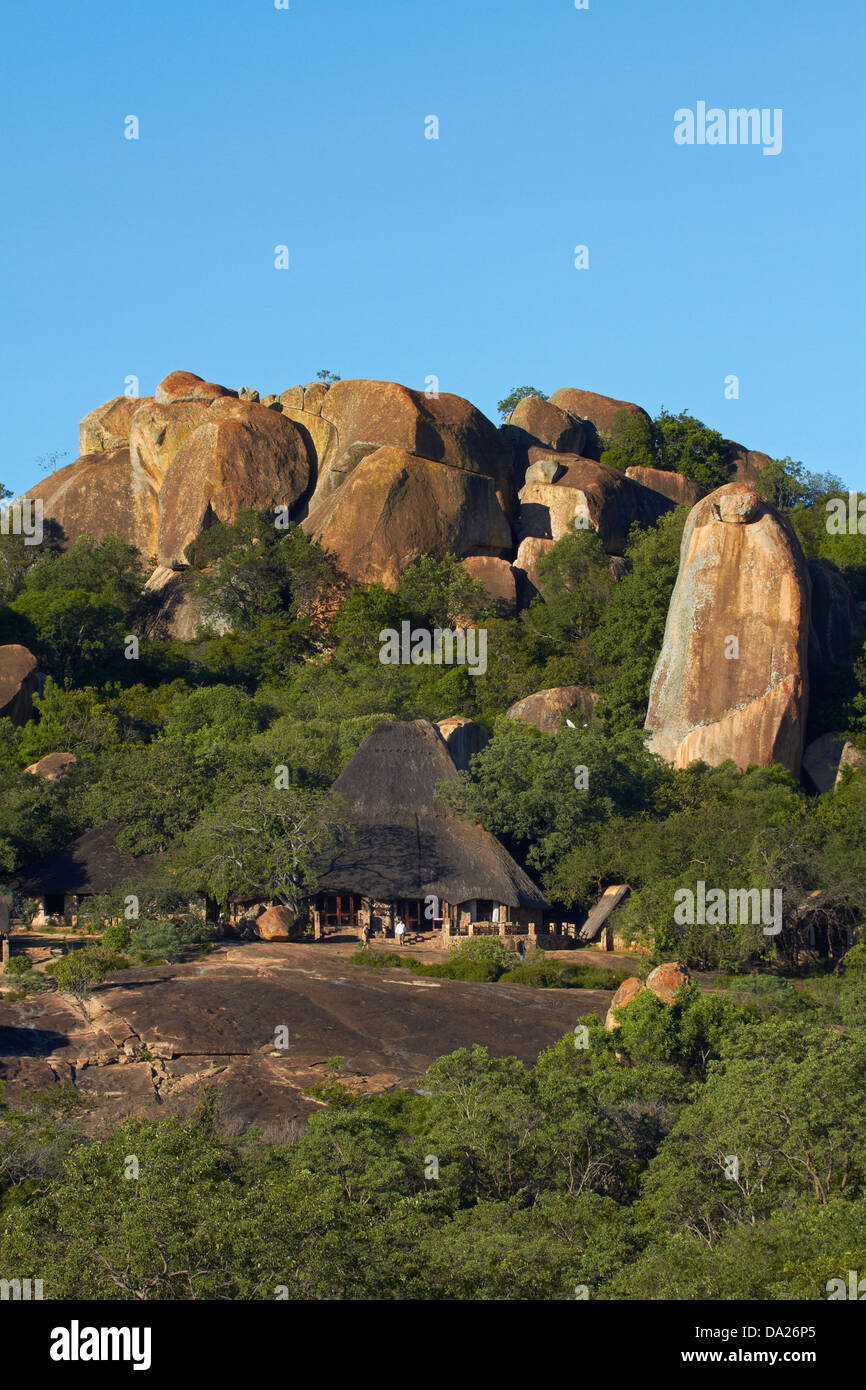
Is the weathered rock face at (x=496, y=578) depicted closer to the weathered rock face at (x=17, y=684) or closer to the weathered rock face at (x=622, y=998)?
the weathered rock face at (x=17, y=684)

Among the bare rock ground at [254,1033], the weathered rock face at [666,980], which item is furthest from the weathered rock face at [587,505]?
the weathered rock face at [666,980]

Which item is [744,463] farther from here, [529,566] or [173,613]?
[173,613]

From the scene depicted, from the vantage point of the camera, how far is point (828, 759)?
38500 mm

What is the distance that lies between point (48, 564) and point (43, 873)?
21914mm

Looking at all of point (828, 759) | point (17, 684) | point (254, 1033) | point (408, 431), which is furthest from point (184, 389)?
point (254, 1033)

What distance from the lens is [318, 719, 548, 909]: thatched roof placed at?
29969 mm

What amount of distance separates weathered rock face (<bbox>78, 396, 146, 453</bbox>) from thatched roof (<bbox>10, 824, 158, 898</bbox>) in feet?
105

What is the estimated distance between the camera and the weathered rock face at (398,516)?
49406mm

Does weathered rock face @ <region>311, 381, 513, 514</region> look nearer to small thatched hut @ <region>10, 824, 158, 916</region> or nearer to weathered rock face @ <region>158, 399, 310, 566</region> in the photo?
weathered rock face @ <region>158, 399, 310, 566</region>

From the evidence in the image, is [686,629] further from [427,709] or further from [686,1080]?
[686,1080]

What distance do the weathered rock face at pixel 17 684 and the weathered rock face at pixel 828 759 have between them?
20.8 m

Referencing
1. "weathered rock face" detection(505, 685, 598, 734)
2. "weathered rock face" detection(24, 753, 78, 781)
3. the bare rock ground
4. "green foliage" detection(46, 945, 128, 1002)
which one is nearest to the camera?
the bare rock ground

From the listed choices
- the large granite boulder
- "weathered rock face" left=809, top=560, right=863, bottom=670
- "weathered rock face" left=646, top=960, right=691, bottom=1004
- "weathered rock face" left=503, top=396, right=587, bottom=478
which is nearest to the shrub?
"weathered rock face" left=646, top=960, right=691, bottom=1004

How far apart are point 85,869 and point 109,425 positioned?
3451 centimetres
